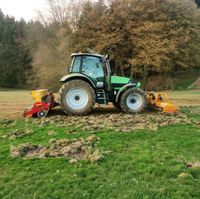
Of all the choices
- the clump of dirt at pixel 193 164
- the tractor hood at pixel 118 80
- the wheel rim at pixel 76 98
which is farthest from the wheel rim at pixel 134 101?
the clump of dirt at pixel 193 164

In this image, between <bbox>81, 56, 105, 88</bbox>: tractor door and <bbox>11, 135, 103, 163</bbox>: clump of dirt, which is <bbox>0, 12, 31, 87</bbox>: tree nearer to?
<bbox>81, 56, 105, 88</bbox>: tractor door

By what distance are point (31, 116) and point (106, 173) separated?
655 cm

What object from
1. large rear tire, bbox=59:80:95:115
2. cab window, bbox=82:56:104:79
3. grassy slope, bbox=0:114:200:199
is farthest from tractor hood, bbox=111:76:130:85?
grassy slope, bbox=0:114:200:199

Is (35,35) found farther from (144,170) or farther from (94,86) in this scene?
(144,170)

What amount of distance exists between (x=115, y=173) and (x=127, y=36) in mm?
34950

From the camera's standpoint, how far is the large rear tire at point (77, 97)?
1250 centimetres

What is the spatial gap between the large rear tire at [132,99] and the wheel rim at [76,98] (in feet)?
4.55

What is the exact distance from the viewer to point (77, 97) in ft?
Result: 41.4

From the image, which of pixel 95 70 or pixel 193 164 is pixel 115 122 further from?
pixel 193 164

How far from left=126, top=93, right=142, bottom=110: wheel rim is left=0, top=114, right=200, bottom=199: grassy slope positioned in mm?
4618

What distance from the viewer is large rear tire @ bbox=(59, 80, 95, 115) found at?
12500 mm

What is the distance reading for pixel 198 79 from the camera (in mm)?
44250

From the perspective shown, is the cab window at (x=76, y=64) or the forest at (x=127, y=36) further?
the forest at (x=127, y=36)

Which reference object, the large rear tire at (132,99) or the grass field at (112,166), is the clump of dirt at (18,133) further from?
the large rear tire at (132,99)
